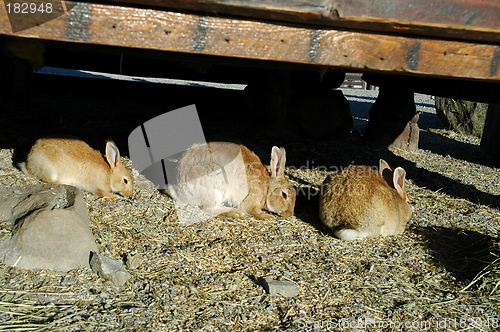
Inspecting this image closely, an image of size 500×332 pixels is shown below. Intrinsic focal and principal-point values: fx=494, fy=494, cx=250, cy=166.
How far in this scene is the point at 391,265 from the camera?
13.6ft

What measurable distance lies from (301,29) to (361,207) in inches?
82.9

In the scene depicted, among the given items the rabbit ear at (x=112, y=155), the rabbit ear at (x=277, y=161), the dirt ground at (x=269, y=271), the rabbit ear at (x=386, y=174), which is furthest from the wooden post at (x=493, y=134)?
the rabbit ear at (x=112, y=155)

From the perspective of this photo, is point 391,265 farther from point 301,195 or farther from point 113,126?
point 113,126

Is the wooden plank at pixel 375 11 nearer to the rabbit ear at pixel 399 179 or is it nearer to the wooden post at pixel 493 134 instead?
the rabbit ear at pixel 399 179

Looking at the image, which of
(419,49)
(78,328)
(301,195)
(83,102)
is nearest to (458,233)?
(301,195)

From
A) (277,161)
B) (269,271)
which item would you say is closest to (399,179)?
(277,161)

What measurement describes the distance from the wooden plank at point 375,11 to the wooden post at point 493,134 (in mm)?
6630

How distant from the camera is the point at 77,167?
17.0ft

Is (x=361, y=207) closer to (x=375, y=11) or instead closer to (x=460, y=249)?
(x=460, y=249)

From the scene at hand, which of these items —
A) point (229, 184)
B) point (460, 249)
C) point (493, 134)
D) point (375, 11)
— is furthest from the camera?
point (493, 134)

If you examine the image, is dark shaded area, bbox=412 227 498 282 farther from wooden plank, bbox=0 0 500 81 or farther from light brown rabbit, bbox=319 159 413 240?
wooden plank, bbox=0 0 500 81

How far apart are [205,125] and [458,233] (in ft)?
14.3

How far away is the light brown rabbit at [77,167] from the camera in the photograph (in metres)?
5.01

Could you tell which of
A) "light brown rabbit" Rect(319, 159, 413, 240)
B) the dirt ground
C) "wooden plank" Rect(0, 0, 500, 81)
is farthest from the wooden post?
"wooden plank" Rect(0, 0, 500, 81)
